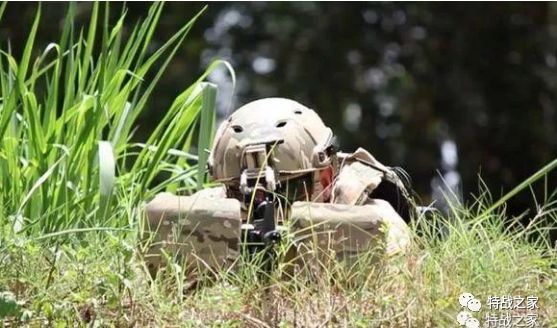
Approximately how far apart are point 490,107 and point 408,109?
0.40m

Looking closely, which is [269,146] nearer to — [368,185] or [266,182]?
[266,182]

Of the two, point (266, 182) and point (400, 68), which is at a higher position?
point (266, 182)

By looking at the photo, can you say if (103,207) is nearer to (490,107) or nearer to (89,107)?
(89,107)

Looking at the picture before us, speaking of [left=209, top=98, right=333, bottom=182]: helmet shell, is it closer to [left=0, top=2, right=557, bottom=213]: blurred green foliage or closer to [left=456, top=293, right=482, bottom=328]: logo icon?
[left=456, top=293, right=482, bottom=328]: logo icon

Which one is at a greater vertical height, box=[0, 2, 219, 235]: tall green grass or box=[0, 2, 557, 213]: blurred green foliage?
box=[0, 2, 219, 235]: tall green grass

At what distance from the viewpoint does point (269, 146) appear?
8.67 ft

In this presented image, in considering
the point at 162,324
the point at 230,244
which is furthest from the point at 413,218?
the point at 162,324

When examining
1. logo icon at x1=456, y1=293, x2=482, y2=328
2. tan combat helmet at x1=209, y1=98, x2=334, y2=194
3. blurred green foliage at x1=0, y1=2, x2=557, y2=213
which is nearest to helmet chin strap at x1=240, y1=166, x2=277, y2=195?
tan combat helmet at x1=209, y1=98, x2=334, y2=194

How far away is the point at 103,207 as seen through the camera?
9.18 ft

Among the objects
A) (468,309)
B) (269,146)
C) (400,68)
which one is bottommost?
(400,68)

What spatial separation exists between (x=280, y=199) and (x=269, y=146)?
0.10 m

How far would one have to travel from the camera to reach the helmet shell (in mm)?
2654

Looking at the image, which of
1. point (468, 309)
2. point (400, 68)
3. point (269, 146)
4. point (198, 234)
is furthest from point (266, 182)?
point (400, 68)

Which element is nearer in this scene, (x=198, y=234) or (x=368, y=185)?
(x=198, y=234)
